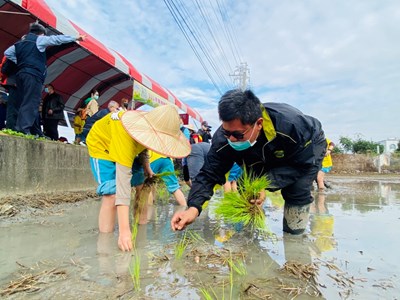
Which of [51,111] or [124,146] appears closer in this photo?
[124,146]

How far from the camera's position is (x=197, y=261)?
73.4 inches

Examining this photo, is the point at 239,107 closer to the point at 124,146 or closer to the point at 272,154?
the point at 272,154

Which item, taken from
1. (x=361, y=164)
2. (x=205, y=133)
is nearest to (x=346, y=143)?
(x=361, y=164)

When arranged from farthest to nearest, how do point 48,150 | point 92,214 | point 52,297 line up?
point 48,150, point 92,214, point 52,297

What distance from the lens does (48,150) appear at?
4238 mm

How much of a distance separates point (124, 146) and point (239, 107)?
2.80ft

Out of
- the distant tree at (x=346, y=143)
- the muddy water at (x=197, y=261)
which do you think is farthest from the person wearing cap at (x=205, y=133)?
the distant tree at (x=346, y=143)

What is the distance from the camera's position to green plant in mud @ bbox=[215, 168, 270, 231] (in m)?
2.43

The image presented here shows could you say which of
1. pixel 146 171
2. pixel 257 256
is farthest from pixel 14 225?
pixel 257 256

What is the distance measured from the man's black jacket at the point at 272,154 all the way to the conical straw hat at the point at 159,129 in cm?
25

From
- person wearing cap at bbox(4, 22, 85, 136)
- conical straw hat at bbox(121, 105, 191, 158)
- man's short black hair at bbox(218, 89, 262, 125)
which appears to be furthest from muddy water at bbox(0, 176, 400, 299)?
person wearing cap at bbox(4, 22, 85, 136)

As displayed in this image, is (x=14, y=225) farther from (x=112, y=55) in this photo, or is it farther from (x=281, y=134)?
(x=112, y=55)

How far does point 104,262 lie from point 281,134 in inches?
55.5

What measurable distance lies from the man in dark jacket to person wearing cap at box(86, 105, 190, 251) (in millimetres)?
290
